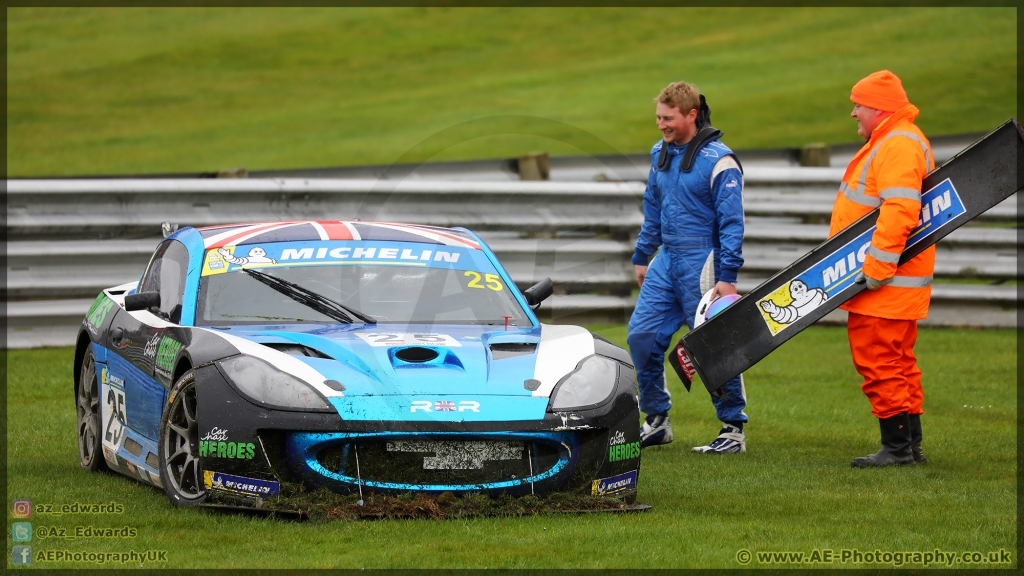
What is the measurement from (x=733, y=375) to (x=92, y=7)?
37.9 meters

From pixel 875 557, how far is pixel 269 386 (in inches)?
99.4

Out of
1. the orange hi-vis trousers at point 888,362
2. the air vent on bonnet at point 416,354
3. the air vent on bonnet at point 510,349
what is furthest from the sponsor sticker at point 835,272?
the air vent on bonnet at point 416,354

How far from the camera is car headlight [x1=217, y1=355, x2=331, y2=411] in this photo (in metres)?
5.73

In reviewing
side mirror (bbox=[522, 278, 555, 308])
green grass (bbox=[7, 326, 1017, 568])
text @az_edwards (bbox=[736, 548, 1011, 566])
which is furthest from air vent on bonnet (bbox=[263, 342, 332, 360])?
text @az_edwards (bbox=[736, 548, 1011, 566])

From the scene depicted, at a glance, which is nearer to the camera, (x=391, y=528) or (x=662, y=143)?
(x=391, y=528)

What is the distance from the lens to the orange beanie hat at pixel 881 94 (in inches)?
300

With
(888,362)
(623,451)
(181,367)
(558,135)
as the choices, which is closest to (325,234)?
(181,367)

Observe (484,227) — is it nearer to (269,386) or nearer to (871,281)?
(871,281)

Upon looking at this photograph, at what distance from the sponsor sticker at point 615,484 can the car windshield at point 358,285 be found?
115 cm

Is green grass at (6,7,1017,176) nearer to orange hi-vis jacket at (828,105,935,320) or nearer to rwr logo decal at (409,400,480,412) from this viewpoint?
orange hi-vis jacket at (828,105,935,320)

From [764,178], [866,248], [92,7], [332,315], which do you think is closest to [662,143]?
[866,248]

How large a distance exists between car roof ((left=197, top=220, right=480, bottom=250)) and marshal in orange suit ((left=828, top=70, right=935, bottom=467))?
7.01 ft
